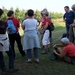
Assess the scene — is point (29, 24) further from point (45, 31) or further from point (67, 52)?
point (45, 31)

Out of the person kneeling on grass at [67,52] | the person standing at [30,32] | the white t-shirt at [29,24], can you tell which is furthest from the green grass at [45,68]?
the white t-shirt at [29,24]

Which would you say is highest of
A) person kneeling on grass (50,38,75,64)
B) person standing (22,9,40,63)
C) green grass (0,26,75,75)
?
person standing (22,9,40,63)

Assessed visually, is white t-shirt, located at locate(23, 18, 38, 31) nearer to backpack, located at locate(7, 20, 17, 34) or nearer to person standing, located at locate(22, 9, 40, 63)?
person standing, located at locate(22, 9, 40, 63)

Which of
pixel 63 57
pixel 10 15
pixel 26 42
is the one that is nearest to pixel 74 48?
pixel 63 57

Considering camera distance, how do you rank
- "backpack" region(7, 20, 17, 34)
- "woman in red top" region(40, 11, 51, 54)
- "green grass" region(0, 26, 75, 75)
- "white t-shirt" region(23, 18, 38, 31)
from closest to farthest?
"green grass" region(0, 26, 75, 75), "white t-shirt" region(23, 18, 38, 31), "backpack" region(7, 20, 17, 34), "woman in red top" region(40, 11, 51, 54)

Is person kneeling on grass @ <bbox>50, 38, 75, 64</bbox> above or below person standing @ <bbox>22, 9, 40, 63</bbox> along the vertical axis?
below

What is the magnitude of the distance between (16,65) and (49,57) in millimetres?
1356

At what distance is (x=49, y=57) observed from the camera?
24.1 feet

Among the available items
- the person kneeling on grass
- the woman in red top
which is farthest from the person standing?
A: the woman in red top

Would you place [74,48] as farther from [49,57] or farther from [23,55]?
[23,55]

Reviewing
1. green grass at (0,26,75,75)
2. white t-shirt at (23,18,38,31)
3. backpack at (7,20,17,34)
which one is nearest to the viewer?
green grass at (0,26,75,75)

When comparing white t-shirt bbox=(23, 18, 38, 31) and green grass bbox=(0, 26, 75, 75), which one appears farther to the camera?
white t-shirt bbox=(23, 18, 38, 31)

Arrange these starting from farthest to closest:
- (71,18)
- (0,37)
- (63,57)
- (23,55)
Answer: (71,18), (23,55), (63,57), (0,37)

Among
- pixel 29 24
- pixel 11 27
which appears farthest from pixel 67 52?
pixel 11 27
